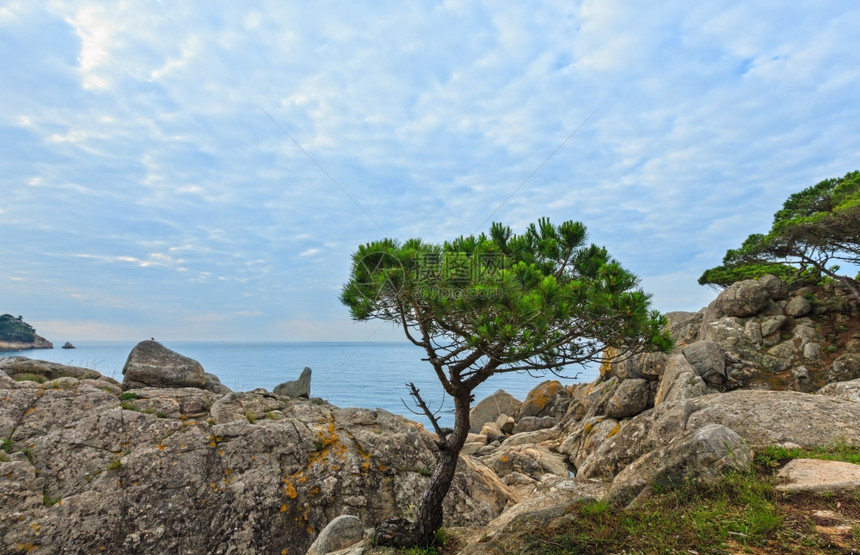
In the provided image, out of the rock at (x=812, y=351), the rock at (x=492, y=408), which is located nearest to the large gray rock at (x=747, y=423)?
the rock at (x=812, y=351)

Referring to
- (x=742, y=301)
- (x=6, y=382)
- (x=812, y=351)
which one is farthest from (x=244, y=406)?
(x=742, y=301)

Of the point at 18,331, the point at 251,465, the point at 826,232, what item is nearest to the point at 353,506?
the point at 251,465

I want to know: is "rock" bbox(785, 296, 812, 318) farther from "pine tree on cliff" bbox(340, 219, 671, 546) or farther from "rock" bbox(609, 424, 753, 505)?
"pine tree on cliff" bbox(340, 219, 671, 546)

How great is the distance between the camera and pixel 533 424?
24.7m

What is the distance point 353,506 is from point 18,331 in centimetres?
13694

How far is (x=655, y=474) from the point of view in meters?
6.33

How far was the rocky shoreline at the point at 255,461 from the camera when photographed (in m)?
6.50

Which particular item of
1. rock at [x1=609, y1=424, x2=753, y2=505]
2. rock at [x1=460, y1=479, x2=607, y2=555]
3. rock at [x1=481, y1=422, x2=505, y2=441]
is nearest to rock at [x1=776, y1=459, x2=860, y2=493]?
rock at [x1=609, y1=424, x2=753, y2=505]

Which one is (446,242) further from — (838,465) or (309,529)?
(838,465)

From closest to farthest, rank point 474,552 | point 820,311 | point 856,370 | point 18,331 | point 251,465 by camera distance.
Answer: point 474,552, point 251,465, point 856,370, point 820,311, point 18,331

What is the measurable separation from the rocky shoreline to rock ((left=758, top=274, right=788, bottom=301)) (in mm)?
10127

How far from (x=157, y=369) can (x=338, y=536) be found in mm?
7133

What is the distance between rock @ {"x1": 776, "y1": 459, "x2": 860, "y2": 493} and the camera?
17.5ft

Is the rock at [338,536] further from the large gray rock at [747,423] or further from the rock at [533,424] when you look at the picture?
the rock at [533,424]
